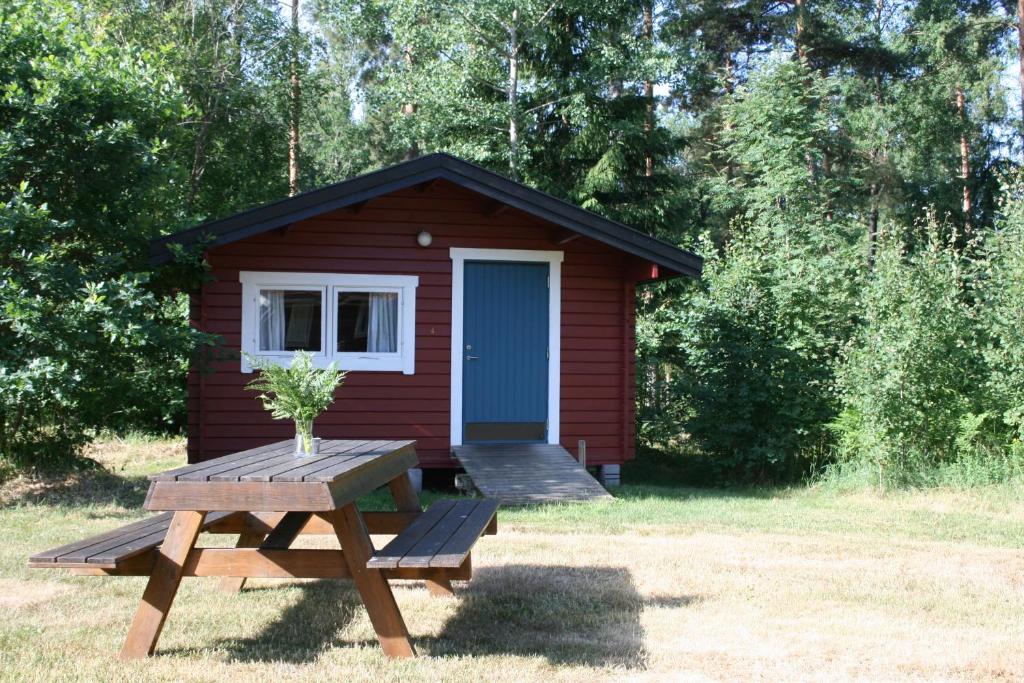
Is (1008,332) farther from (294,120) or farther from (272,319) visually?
(294,120)

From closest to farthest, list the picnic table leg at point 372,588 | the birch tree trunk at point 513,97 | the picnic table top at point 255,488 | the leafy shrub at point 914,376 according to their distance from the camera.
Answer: the picnic table top at point 255,488 < the picnic table leg at point 372,588 < the leafy shrub at point 914,376 < the birch tree trunk at point 513,97

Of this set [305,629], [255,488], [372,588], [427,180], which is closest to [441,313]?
[427,180]

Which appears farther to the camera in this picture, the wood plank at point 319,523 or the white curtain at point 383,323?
the white curtain at point 383,323

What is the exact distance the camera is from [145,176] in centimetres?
911

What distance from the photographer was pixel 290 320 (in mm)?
10133

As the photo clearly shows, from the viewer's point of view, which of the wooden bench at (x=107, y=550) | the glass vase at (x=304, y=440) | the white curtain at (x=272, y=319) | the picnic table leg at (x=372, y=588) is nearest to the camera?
the wooden bench at (x=107, y=550)

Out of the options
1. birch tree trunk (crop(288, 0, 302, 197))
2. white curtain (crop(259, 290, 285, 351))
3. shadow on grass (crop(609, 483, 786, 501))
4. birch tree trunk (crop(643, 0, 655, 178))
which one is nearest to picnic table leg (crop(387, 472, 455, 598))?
shadow on grass (crop(609, 483, 786, 501))

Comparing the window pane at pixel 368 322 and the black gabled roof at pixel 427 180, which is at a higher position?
the black gabled roof at pixel 427 180

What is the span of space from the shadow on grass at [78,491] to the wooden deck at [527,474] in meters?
3.06

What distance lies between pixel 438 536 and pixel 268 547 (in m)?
0.88

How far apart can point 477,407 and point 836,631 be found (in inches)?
238

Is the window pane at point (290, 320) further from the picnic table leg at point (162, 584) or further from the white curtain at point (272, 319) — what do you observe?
the picnic table leg at point (162, 584)

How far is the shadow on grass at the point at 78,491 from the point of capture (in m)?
8.43

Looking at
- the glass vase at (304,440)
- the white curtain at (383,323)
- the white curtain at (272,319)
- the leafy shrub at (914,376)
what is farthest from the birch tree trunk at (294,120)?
the glass vase at (304,440)
